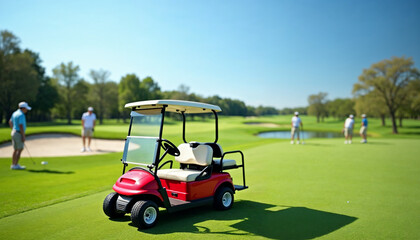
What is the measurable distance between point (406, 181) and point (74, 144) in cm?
1986

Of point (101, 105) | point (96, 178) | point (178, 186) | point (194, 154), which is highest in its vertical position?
point (101, 105)

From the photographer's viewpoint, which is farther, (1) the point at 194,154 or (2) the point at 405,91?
(2) the point at 405,91

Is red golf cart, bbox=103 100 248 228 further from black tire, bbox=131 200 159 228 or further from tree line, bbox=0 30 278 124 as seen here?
tree line, bbox=0 30 278 124

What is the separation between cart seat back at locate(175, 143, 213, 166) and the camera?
5227mm

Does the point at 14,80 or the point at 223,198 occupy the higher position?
the point at 14,80

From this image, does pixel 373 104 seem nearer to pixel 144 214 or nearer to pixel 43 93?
pixel 144 214

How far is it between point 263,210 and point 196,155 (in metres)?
1.62

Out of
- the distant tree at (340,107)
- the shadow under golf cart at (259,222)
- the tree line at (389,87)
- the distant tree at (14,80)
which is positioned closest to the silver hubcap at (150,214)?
the shadow under golf cart at (259,222)

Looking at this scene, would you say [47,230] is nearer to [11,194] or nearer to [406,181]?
[11,194]

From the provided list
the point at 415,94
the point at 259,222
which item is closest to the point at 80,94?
the point at 415,94

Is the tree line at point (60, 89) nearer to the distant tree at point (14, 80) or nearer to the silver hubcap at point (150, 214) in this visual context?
the distant tree at point (14, 80)

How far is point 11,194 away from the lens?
22.2 ft

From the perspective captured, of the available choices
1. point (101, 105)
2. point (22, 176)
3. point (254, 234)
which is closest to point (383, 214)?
point (254, 234)

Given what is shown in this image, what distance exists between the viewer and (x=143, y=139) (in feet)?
16.0
